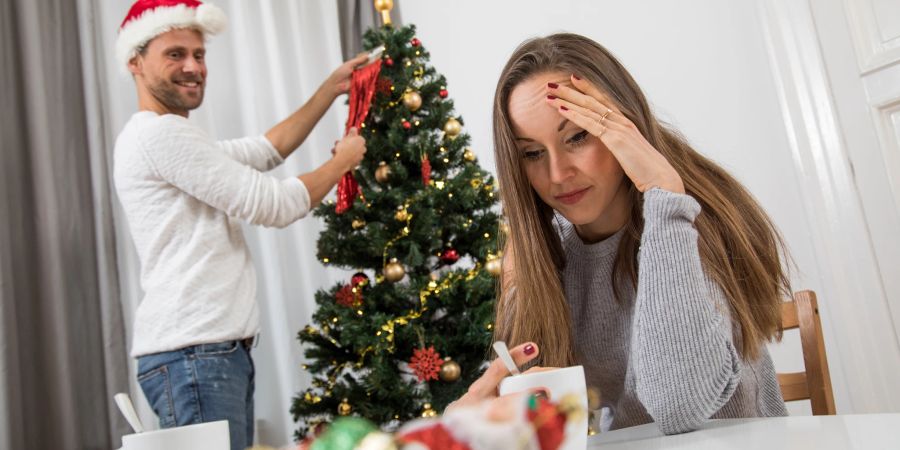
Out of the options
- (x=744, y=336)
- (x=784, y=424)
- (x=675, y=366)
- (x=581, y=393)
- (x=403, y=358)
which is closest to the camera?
(x=581, y=393)

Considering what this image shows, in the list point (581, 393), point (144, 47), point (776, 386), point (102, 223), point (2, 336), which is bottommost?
point (776, 386)

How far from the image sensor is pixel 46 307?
6.83 feet

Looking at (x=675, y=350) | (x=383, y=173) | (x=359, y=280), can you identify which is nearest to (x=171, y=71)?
(x=383, y=173)

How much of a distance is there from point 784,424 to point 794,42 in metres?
1.87

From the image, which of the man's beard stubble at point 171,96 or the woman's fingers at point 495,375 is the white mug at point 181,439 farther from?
the man's beard stubble at point 171,96

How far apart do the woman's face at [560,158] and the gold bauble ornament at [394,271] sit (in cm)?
98

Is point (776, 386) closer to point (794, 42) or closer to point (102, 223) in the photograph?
point (794, 42)

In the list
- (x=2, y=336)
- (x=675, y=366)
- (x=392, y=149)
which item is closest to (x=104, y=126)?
(x=2, y=336)

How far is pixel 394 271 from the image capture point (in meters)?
2.09

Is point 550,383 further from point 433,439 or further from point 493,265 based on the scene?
point 493,265

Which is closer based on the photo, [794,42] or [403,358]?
[403,358]

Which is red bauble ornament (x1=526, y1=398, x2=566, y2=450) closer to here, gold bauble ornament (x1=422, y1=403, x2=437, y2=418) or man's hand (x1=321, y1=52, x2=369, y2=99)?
gold bauble ornament (x1=422, y1=403, x2=437, y2=418)

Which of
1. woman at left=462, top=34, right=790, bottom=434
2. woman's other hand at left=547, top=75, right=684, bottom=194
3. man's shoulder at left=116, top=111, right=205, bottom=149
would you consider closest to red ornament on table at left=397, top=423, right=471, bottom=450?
woman at left=462, top=34, right=790, bottom=434

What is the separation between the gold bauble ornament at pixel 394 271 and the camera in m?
2.09
